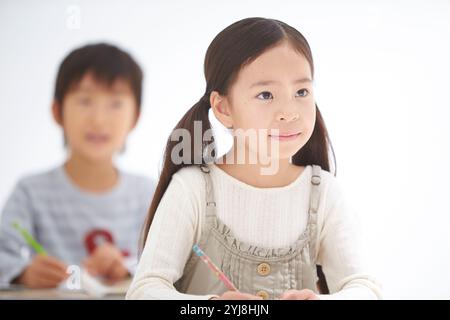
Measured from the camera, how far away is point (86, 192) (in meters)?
1.42

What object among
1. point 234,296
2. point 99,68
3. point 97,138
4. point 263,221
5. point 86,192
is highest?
point 99,68

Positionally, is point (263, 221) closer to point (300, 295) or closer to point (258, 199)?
point (258, 199)

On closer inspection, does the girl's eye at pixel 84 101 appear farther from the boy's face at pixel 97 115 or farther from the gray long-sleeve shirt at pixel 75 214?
the gray long-sleeve shirt at pixel 75 214

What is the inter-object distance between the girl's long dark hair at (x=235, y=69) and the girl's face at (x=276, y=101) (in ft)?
0.04

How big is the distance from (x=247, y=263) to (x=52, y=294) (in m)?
0.44

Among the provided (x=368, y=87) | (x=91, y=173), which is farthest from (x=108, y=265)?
(x=368, y=87)

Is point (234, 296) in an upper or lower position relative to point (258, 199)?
lower

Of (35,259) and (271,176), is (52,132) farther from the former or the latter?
(271,176)

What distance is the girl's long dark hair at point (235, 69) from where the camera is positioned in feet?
3.44

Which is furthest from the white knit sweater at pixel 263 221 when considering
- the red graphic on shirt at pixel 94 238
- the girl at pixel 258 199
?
the red graphic on shirt at pixel 94 238

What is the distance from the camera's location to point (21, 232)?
4.53ft

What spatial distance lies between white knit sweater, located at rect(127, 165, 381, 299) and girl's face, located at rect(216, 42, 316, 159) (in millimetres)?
81

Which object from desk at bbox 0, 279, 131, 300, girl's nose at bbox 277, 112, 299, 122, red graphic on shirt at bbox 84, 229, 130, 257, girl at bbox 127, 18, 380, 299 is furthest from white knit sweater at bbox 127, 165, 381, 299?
red graphic on shirt at bbox 84, 229, 130, 257

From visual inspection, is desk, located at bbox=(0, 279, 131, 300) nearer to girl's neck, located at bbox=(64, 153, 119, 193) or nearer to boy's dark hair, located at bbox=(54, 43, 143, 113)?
girl's neck, located at bbox=(64, 153, 119, 193)
